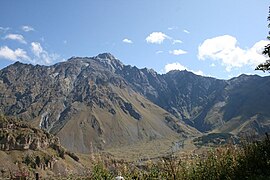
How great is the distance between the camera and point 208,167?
14383 mm

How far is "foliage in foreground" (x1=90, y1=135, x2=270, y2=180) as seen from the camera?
13.9 metres

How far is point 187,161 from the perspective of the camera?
1516cm

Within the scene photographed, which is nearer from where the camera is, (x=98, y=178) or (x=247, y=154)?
(x=98, y=178)

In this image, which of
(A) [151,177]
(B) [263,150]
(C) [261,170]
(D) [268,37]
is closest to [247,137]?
(B) [263,150]

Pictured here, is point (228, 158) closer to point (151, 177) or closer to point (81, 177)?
point (151, 177)

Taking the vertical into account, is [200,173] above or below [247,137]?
below

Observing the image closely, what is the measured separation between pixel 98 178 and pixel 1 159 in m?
196

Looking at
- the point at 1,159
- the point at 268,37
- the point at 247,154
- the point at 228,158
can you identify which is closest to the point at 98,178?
the point at 228,158

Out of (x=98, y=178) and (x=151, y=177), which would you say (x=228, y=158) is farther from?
(x=98, y=178)

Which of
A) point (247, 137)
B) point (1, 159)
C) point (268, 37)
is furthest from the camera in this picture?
point (1, 159)

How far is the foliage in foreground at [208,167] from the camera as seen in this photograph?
1388cm

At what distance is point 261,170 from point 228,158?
1346 millimetres

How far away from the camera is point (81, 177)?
47.8 ft

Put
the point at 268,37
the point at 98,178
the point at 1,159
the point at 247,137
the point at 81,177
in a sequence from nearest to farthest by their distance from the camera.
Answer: the point at 98,178, the point at 81,177, the point at 247,137, the point at 268,37, the point at 1,159
